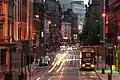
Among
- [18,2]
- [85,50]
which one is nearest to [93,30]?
[18,2]

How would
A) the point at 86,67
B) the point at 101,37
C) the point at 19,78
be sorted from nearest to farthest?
the point at 19,78, the point at 86,67, the point at 101,37

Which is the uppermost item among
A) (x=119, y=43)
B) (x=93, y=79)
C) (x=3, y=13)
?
(x=3, y=13)

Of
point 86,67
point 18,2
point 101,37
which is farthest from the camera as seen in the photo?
point 101,37

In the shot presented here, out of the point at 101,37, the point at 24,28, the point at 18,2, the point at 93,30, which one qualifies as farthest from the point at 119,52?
the point at 93,30

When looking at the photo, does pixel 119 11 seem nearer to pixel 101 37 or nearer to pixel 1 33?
pixel 1 33

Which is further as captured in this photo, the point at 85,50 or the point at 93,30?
the point at 93,30

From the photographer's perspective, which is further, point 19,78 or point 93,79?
point 93,79

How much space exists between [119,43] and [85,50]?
679 cm

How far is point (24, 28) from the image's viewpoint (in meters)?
96.9

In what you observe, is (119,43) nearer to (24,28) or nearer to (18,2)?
(18,2)

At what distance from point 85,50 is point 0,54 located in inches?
563

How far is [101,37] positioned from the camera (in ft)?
393

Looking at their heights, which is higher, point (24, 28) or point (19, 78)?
point (24, 28)

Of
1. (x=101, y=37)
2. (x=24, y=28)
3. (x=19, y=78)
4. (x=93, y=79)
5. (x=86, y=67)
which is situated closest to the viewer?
(x=19, y=78)
